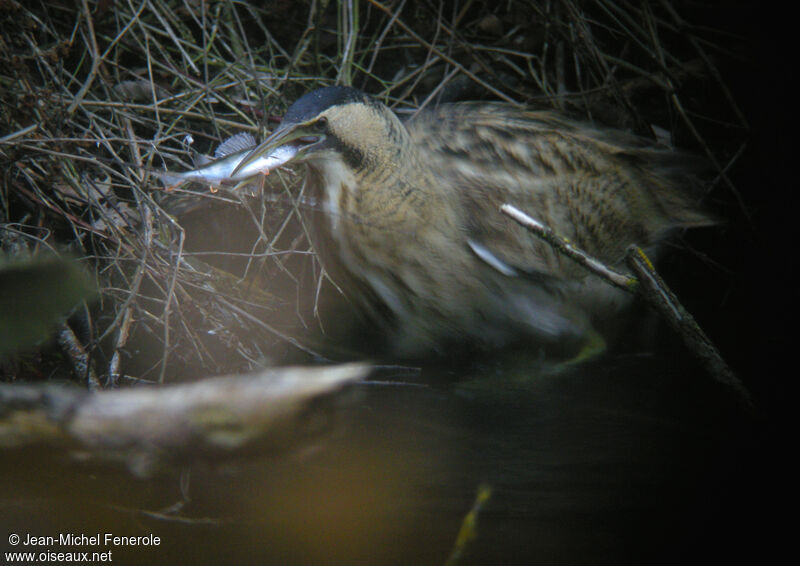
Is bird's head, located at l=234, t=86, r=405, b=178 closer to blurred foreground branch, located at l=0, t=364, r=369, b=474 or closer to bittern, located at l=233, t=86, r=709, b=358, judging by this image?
bittern, located at l=233, t=86, r=709, b=358

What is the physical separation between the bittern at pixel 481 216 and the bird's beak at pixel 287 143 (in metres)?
0.04

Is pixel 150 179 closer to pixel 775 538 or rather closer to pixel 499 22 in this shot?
pixel 499 22

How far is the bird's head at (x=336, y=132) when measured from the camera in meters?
1.54

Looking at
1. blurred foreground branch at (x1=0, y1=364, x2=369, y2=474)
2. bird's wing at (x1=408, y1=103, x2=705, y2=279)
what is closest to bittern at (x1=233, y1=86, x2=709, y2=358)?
bird's wing at (x1=408, y1=103, x2=705, y2=279)

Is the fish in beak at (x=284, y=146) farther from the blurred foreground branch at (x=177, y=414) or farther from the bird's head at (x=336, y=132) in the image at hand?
the blurred foreground branch at (x=177, y=414)

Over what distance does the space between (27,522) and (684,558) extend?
0.88 metres

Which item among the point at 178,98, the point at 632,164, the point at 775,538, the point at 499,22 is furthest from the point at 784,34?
the point at 178,98

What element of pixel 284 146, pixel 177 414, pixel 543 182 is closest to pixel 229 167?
pixel 284 146

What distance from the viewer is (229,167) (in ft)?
5.46

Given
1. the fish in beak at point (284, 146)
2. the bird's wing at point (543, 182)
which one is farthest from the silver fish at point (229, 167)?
the bird's wing at point (543, 182)

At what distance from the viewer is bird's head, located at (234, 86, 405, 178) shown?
1.54m

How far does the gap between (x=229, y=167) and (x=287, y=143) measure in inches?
6.5

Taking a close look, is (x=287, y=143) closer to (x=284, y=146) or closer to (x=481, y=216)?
(x=284, y=146)

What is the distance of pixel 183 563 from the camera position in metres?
1.02
